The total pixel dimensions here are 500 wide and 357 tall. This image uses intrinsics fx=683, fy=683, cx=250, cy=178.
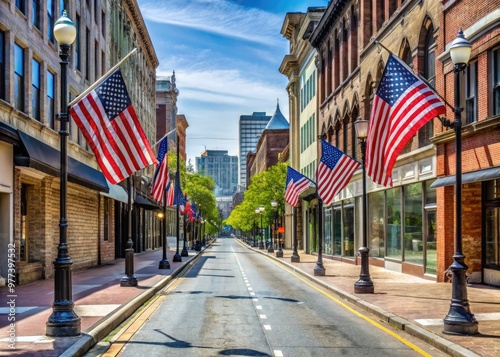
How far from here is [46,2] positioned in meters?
27.8

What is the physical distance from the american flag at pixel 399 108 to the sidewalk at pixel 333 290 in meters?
3.71

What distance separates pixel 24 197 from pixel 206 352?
55.6 feet

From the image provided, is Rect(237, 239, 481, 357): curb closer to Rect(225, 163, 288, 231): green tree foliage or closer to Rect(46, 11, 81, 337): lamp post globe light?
Rect(46, 11, 81, 337): lamp post globe light

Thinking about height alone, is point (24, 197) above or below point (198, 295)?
above

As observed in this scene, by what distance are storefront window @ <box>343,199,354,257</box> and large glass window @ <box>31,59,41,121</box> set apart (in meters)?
19.8

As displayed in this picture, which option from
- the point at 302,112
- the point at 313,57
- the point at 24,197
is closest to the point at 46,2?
the point at 24,197

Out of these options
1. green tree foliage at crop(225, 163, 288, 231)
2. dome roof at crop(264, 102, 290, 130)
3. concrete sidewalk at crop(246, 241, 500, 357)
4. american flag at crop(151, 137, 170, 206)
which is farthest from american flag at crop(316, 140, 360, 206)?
dome roof at crop(264, 102, 290, 130)

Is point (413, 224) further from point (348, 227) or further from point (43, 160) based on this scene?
point (43, 160)

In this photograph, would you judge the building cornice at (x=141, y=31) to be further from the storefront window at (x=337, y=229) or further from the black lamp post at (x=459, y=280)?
the black lamp post at (x=459, y=280)

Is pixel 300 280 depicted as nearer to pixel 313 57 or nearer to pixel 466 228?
pixel 466 228

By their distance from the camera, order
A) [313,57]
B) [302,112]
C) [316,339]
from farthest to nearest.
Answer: [302,112], [313,57], [316,339]

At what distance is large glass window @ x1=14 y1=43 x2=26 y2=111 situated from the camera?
24.1 meters

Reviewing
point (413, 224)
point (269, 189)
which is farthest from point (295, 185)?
point (269, 189)

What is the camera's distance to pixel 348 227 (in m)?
41.3
